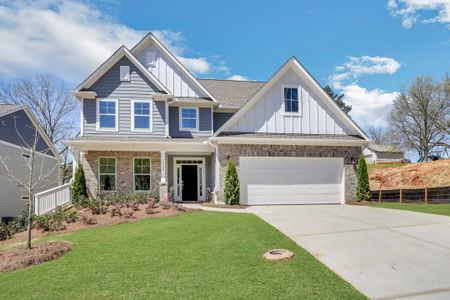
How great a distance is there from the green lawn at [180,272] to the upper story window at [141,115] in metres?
8.98

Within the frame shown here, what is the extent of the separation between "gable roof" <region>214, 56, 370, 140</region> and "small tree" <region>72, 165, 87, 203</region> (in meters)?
7.15

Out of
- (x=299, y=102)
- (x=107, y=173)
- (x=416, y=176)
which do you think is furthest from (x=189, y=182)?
(x=416, y=176)

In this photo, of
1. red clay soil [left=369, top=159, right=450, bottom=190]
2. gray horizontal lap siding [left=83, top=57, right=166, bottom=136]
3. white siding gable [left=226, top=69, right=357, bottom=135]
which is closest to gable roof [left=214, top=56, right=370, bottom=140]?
white siding gable [left=226, top=69, right=357, bottom=135]

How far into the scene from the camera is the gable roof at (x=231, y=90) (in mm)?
19516

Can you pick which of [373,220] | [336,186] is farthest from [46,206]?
A: [336,186]

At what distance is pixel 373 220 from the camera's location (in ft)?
33.7

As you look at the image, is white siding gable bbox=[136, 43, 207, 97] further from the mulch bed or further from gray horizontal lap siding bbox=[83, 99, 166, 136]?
the mulch bed

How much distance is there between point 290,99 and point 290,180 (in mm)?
4151

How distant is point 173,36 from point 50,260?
14104 mm

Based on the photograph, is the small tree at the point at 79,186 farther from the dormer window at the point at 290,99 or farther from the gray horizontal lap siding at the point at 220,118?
the dormer window at the point at 290,99

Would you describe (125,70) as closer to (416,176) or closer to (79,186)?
(79,186)

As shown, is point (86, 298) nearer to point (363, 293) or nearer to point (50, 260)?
point (50, 260)

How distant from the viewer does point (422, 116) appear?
4116 centimetres

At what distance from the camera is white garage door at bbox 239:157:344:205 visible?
15719mm
